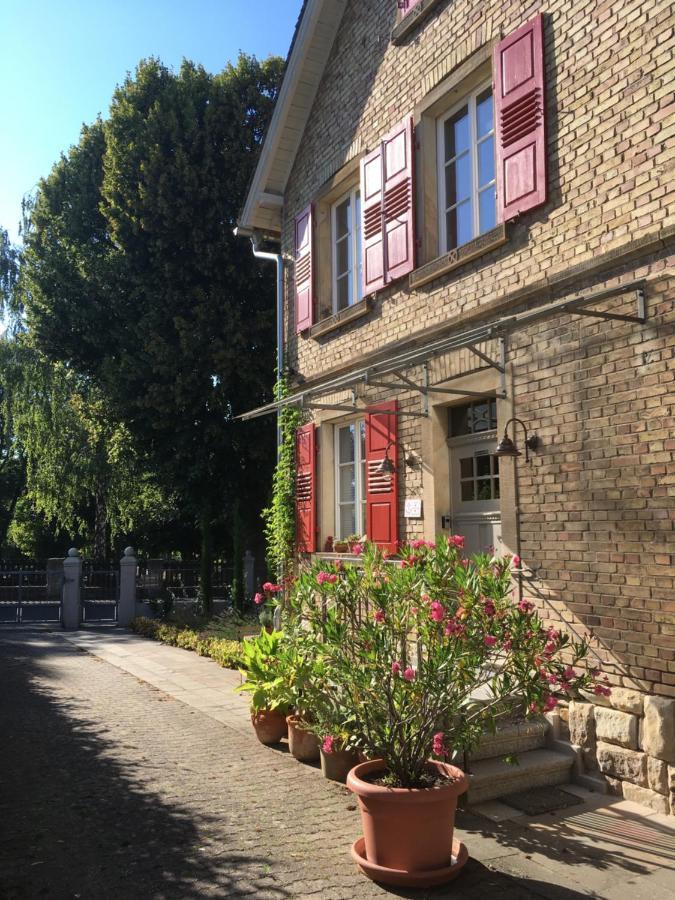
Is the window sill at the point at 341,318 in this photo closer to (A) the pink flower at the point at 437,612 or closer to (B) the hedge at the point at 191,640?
(B) the hedge at the point at 191,640

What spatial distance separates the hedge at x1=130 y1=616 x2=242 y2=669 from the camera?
1092 centimetres

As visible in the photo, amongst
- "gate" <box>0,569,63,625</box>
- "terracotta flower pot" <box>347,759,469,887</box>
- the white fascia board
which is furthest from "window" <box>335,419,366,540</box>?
"gate" <box>0,569,63,625</box>

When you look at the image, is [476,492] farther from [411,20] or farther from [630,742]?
[411,20]

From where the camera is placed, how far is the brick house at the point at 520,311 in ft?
17.0

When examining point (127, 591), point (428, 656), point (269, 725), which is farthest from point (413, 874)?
point (127, 591)

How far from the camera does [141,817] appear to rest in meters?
4.80

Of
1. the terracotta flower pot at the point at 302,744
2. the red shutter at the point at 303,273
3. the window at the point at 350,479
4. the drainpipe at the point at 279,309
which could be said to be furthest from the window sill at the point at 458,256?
the terracotta flower pot at the point at 302,744

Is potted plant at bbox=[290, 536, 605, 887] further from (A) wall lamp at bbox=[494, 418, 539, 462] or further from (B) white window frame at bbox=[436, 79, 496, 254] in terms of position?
(B) white window frame at bbox=[436, 79, 496, 254]

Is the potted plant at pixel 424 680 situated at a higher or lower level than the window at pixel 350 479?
lower

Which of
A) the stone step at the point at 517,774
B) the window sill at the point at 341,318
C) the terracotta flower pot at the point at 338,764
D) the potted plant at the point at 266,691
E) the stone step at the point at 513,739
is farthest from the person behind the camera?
the window sill at the point at 341,318

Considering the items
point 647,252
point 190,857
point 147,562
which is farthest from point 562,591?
point 147,562

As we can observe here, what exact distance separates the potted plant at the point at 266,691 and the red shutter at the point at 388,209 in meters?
4.20

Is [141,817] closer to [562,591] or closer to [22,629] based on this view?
[562,591]

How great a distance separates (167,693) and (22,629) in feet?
28.1
